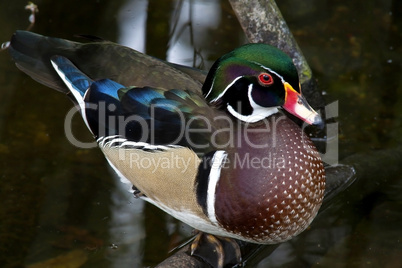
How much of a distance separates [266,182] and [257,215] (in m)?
0.16

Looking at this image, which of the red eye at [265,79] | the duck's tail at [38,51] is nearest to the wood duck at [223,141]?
the red eye at [265,79]

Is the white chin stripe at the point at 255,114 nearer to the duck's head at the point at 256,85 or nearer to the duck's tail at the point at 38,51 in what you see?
the duck's head at the point at 256,85

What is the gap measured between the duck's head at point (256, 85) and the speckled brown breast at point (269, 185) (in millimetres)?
132

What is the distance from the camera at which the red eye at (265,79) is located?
A: 268 cm

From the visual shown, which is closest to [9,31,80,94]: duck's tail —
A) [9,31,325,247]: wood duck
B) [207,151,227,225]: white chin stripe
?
[9,31,325,247]: wood duck

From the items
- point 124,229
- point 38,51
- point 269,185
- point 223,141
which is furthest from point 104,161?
point 269,185

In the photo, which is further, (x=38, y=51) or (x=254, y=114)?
(x=38, y=51)

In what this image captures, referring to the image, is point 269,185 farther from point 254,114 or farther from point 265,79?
point 265,79

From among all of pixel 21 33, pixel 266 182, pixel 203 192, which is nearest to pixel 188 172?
pixel 203 192

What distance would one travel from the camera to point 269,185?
272cm

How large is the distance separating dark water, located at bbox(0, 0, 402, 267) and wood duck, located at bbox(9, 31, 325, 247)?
0.55 m

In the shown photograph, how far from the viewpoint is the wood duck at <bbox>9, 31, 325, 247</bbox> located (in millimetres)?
2713

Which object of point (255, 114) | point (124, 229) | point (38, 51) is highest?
→ point (38, 51)

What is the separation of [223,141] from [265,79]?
0.35 m
